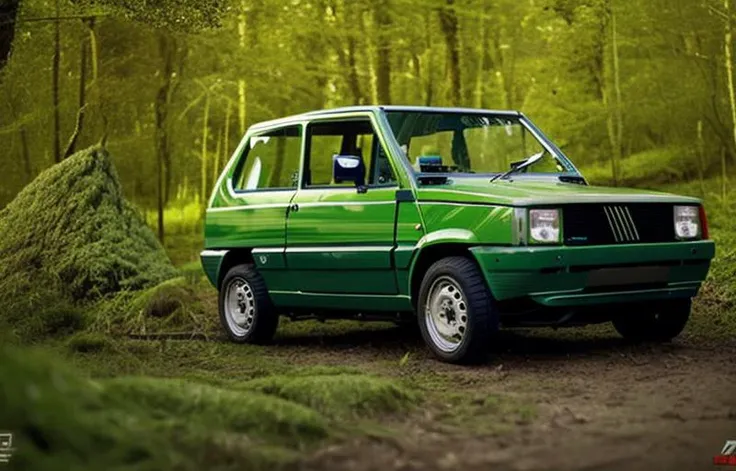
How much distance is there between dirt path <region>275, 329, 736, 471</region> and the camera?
13.8 feet

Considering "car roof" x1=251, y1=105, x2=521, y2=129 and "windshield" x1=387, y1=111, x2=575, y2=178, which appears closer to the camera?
"windshield" x1=387, y1=111, x2=575, y2=178

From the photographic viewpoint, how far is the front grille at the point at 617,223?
7078 mm

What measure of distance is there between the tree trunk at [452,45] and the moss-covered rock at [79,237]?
34.0ft

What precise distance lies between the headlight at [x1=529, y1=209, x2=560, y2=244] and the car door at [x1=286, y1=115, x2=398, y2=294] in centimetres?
136

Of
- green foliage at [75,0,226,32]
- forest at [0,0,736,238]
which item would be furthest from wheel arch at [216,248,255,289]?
forest at [0,0,736,238]

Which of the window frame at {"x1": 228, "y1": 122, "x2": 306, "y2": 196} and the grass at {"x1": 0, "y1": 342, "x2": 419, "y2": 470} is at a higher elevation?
the window frame at {"x1": 228, "y1": 122, "x2": 306, "y2": 196}

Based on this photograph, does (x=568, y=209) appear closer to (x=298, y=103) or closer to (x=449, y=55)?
(x=449, y=55)

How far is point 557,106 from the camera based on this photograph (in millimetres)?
24812

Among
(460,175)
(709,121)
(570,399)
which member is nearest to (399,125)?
(460,175)

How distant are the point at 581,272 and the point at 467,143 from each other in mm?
2135

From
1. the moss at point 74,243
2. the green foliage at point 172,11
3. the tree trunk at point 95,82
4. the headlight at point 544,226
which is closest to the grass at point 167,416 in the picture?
the headlight at point 544,226

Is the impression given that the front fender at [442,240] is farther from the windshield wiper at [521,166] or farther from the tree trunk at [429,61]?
the tree trunk at [429,61]

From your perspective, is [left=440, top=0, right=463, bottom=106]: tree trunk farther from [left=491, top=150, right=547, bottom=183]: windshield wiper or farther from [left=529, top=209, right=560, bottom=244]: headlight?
[left=529, top=209, right=560, bottom=244]: headlight

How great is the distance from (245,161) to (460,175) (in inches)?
105
